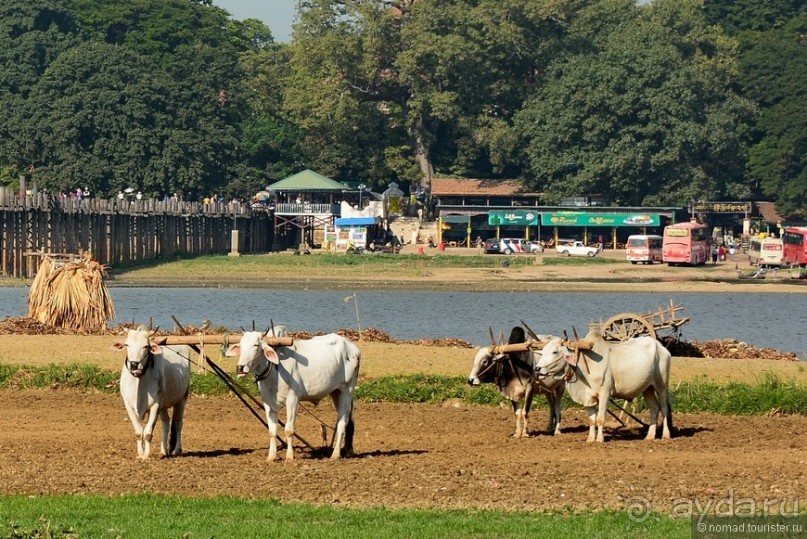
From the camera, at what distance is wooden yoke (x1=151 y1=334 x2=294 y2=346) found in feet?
68.8

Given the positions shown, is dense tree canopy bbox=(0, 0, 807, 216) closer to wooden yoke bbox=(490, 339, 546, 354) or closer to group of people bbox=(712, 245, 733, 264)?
group of people bbox=(712, 245, 733, 264)

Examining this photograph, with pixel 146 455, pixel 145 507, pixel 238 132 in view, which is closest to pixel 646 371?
pixel 146 455

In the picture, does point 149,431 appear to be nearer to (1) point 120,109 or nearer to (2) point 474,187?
(1) point 120,109

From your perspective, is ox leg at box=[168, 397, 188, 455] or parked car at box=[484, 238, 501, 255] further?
parked car at box=[484, 238, 501, 255]

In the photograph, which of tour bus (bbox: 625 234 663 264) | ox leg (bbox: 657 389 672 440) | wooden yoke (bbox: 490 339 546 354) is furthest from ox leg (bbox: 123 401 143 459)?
tour bus (bbox: 625 234 663 264)

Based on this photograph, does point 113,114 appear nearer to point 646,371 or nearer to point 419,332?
point 419,332

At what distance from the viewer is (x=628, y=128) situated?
4429 inches

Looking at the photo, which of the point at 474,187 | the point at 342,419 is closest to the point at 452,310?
the point at 342,419

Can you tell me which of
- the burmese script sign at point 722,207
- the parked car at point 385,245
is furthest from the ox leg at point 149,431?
the burmese script sign at point 722,207

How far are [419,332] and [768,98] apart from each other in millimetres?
81031

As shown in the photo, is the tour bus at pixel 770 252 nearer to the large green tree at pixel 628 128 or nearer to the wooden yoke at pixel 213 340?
the large green tree at pixel 628 128

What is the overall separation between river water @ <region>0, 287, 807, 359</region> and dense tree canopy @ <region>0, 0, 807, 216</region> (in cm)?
3361

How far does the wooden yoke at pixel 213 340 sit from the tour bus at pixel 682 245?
7354 cm

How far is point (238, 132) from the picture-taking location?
11744cm
